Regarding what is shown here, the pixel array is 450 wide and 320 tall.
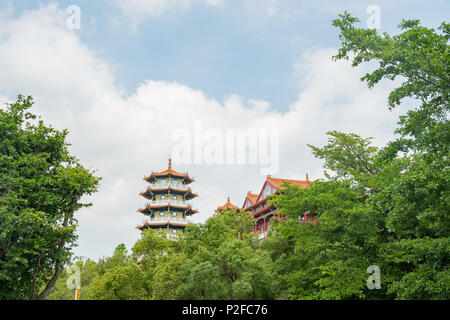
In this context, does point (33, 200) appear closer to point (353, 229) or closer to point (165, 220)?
point (353, 229)

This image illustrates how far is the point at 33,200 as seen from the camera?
18422 millimetres

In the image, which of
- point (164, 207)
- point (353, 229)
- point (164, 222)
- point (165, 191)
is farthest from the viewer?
point (165, 191)

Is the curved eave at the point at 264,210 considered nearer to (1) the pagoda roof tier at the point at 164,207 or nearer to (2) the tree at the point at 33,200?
(1) the pagoda roof tier at the point at 164,207

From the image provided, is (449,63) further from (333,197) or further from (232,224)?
(232,224)

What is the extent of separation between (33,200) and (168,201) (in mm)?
28389

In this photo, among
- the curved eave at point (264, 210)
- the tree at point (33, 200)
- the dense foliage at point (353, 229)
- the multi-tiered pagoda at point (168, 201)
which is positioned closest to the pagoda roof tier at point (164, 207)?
the multi-tiered pagoda at point (168, 201)

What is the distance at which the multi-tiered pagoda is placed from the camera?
45438 mm

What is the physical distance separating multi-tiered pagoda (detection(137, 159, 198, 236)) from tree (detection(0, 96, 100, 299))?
25.5 m

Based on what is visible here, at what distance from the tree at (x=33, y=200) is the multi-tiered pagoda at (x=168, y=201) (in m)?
25.5

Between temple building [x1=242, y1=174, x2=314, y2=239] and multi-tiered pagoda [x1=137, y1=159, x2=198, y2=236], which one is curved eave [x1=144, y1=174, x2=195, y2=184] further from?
temple building [x1=242, y1=174, x2=314, y2=239]

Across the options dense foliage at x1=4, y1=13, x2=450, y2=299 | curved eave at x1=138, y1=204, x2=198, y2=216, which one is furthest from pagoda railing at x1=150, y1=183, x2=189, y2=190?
dense foliage at x1=4, y1=13, x2=450, y2=299

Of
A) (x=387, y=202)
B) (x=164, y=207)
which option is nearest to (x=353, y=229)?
(x=387, y=202)

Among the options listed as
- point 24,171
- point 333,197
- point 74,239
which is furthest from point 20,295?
point 333,197
